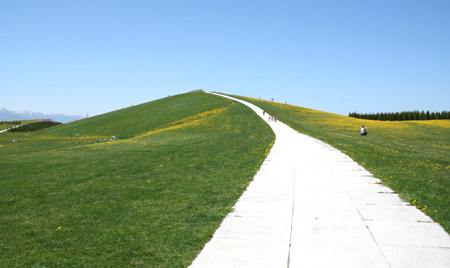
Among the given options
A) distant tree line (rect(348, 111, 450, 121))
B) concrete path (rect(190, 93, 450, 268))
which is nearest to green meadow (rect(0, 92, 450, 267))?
concrete path (rect(190, 93, 450, 268))

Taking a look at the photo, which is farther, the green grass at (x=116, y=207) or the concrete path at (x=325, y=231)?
the green grass at (x=116, y=207)

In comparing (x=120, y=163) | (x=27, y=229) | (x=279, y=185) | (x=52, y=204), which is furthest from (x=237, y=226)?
(x=120, y=163)

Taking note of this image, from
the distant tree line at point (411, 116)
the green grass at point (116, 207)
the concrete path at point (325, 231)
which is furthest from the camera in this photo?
the distant tree line at point (411, 116)

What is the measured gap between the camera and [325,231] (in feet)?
20.9

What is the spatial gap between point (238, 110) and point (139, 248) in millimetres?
54329

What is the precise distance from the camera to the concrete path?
514 cm

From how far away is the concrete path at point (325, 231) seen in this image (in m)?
5.14

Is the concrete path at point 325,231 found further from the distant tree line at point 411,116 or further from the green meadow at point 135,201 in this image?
the distant tree line at point 411,116

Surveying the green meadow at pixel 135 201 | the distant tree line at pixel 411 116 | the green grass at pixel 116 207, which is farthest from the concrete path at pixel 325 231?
the distant tree line at pixel 411 116

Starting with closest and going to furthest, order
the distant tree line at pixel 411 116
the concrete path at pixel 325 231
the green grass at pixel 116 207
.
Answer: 1. the concrete path at pixel 325 231
2. the green grass at pixel 116 207
3. the distant tree line at pixel 411 116

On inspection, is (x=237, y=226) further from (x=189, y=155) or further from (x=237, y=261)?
(x=189, y=155)

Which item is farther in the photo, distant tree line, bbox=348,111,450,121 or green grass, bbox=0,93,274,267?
distant tree line, bbox=348,111,450,121

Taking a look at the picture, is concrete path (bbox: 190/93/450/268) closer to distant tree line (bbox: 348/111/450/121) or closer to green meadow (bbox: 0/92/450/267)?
green meadow (bbox: 0/92/450/267)

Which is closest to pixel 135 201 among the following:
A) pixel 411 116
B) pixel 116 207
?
pixel 116 207
